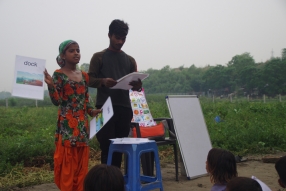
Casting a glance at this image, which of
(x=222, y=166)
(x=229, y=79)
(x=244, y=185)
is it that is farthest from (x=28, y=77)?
(x=229, y=79)

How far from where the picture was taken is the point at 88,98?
280 cm

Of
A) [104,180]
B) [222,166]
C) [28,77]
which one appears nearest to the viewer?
[104,180]

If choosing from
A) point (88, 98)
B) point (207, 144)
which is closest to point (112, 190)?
point (88, 98)

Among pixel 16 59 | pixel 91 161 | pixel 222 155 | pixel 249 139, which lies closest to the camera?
pixel 222 155

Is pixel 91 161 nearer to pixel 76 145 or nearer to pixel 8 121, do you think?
pixel 76 145

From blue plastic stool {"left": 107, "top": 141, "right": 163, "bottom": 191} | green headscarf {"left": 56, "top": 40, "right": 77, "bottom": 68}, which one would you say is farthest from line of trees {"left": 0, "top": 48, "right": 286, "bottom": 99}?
green headscarf {"left": 56, "top": 40, "right": 77, "bottom": 68}

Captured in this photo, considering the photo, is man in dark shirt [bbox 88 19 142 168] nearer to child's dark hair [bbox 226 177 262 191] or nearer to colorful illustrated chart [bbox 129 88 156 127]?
colorful illustrated chart [bbox 129 88 156 127]

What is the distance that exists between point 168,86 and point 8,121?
2355 centimetres

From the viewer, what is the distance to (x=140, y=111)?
4.04 meters

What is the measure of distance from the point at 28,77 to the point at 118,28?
97 cm

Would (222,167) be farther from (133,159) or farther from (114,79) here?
(114,79)

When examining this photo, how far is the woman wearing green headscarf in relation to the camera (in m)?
2.53

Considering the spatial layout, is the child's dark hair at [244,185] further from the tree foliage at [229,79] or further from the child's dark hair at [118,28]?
the tree foliage at [229,79]

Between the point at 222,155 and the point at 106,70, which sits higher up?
the point at 106,70
